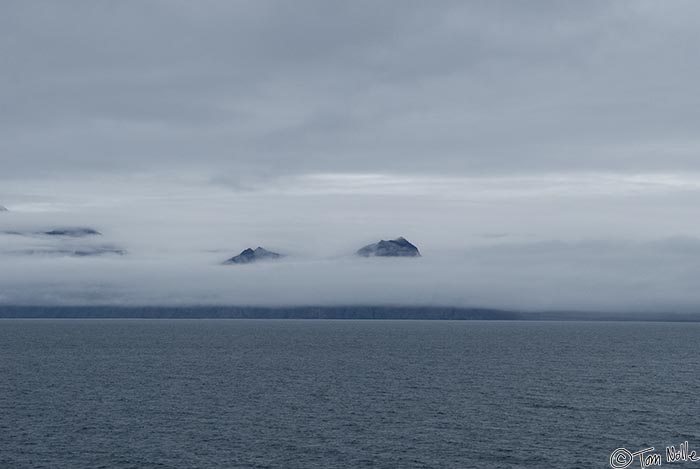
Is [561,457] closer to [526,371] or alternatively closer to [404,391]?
[404,391]

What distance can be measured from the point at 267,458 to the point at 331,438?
13.5 metres

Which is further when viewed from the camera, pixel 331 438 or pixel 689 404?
pixel 689 404

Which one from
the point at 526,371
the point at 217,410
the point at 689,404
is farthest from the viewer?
the point at 526,371

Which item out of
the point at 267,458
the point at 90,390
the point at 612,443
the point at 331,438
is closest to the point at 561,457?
the point at 612,443

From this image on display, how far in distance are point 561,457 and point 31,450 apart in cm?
7174

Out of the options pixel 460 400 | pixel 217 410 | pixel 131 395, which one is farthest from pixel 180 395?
pixel 460 400

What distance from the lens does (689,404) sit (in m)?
134

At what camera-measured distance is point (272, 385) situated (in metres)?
161

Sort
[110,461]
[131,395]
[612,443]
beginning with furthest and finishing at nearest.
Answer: [131,395]
[612,443]
[110,461]

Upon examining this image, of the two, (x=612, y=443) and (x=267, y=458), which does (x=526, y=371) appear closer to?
(x=612, y=443)
